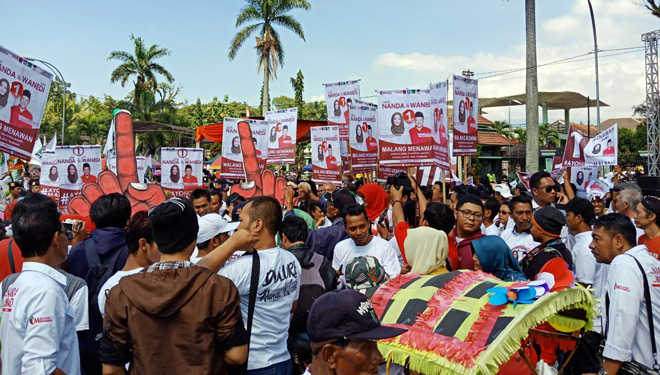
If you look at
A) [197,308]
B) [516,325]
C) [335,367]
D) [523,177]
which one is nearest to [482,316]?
[516,325]

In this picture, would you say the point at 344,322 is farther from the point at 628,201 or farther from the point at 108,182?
the point at 108,182

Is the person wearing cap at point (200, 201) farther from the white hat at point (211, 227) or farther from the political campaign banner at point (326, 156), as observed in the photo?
the political campaign banner at point (326, 156)

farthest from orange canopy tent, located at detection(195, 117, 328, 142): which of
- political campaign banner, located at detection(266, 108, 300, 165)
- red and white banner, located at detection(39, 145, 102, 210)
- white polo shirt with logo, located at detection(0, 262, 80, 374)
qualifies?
white polo shirt with logo, located at detection(0, 262, 80, 374)

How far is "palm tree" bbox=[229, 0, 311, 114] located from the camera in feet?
109

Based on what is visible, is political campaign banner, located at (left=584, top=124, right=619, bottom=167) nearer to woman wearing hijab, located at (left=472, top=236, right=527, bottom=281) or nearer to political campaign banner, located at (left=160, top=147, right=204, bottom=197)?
woman wearing hijab, located at (left=472, top=236, right=527, bottom=281)

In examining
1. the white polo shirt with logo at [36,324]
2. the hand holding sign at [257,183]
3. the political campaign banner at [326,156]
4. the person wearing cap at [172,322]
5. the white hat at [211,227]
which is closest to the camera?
the person wearing cap at [172,322]

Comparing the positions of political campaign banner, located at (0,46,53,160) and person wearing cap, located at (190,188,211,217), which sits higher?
political campaign banner, located at (0,46,53,160)

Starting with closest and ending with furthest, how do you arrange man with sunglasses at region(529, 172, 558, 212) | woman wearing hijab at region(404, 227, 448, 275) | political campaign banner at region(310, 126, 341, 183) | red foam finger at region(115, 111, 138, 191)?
woman wearing hijab at region(404, 227, 448, 275)
man with sunglasses at region(529, 172, 558, 212)
red foam finger at region(115, 111, 138, 191)
political campaign banner at region(310, 126, 341, 183)

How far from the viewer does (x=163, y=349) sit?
96.7 inches

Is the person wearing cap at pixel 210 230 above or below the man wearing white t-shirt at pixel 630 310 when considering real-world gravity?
above

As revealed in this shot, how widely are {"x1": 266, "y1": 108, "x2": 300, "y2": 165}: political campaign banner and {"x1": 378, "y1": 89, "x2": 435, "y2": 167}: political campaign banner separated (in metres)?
3.32

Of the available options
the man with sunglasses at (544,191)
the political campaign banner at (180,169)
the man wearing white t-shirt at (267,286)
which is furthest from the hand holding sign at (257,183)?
the man wearing white t-shirt at (267,286)

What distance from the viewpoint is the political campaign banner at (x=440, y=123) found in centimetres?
948

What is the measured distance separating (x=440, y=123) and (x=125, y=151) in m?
5.11
